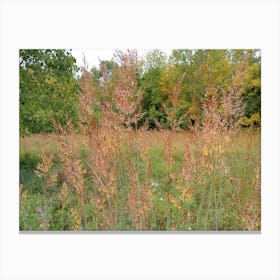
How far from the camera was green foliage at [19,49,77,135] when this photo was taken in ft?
16.2

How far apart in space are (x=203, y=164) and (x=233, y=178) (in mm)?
356

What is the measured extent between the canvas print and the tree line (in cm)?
1

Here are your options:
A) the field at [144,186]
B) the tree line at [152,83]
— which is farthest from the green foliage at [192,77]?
the field at [144,186]

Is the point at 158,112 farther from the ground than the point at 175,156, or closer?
farther from the ground

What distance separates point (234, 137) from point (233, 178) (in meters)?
0.45

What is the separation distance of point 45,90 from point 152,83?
4.01 feet

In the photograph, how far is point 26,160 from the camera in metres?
4.87

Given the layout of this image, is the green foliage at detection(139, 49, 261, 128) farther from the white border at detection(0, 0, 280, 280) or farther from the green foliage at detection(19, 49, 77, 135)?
the green foliage at detection(19, 49, 77, 135)

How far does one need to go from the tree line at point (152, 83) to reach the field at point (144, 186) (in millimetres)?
210
